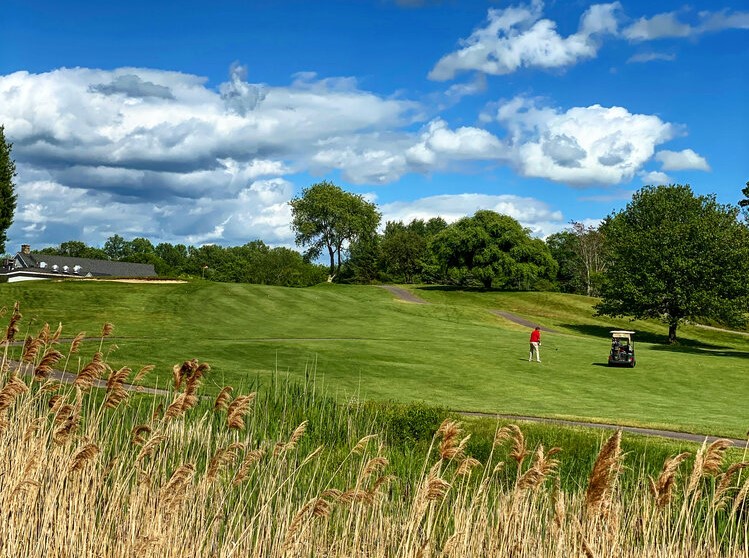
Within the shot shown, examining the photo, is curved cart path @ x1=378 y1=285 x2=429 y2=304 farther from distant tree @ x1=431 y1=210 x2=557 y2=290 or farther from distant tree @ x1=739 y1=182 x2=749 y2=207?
distant tree @ x1=739 y1=182 x2=749 y2=207

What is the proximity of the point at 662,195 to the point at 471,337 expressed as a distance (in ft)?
188

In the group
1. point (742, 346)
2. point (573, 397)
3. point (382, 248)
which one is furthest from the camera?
point (382, 248)

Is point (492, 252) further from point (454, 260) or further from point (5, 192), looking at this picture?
point (5, 192)

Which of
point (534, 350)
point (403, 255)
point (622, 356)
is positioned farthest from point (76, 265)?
point (622, 356)

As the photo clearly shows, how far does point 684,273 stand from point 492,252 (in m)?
35.0

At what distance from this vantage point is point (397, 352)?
3756 cm

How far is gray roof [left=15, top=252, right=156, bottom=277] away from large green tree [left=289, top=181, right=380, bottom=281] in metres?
37.2

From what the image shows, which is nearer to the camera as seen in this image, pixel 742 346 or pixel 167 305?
pixel 167 305

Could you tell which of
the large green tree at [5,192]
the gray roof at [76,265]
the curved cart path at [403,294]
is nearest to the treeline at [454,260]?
the curved cart path at [403,294]

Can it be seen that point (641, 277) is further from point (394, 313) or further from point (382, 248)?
point (382, 248)

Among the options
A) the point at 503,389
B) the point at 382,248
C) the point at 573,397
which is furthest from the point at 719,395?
the point at 382,248

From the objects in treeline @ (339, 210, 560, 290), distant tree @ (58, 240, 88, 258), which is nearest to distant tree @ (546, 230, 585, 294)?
treeline @ (339, 210, 560, 290)

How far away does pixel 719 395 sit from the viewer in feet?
109

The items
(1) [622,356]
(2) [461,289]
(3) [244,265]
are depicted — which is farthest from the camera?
(3) [244,265]
